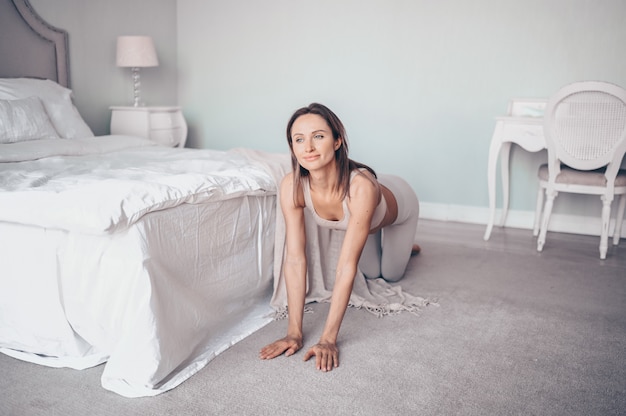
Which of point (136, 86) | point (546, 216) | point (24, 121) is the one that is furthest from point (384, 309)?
point (136, 86)

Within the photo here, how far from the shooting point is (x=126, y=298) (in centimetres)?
162

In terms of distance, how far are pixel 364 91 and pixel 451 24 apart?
2.63 feet

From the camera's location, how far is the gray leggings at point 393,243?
2496 millimetres

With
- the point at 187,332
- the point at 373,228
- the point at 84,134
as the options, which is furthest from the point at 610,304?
the point at 84,134

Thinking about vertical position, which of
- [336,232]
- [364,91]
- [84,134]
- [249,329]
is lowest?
[249,329]

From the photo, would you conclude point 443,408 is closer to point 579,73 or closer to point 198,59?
point 579,73

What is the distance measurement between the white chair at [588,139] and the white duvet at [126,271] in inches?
76.8

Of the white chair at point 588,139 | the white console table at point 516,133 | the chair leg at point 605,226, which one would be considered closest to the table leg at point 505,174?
the white console table at point 516,133

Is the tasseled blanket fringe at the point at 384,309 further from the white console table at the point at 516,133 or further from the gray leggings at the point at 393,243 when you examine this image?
the white console table at the point at 516,133

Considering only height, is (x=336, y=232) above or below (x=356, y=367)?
above

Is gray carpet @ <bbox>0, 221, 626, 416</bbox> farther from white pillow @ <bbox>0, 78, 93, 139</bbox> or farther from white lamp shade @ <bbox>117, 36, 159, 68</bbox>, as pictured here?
white lamp shade @ <bbox>117, 36, 159, 68</bbox>

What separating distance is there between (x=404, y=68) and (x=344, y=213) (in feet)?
8.09

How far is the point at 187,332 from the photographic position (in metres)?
1.80

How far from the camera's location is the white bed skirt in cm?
160
